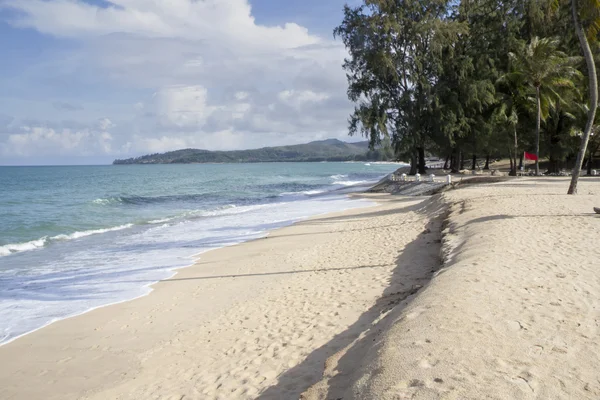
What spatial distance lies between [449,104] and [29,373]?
108ft

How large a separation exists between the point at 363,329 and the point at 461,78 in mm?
32187

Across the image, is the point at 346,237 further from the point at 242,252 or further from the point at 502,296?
the point at 502,296

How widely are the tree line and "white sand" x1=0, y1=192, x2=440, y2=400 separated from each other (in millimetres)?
24022

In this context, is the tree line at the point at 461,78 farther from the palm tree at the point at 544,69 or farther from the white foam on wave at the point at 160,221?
the white foam on wave at the point at 160,221

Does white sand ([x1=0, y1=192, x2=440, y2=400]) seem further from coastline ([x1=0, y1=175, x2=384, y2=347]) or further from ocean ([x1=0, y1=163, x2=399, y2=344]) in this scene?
ocean ([x1=0, y1=163, x2=399, y2=344])

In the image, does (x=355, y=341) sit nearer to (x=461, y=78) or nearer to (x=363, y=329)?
(x=363, y=329)

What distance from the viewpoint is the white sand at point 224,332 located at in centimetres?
539

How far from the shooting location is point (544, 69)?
84.7 ft

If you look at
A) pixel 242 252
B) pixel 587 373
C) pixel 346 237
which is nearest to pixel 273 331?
pixel 587 373

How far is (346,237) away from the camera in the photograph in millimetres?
14102

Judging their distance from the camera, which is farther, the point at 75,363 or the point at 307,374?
the point at 75,363

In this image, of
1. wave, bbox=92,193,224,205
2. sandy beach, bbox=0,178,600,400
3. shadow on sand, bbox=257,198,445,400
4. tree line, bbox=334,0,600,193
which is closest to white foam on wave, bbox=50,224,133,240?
sandy beach, bbox=0,178,600,400

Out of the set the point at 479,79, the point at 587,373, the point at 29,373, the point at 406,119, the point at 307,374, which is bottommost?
the point at 29,373

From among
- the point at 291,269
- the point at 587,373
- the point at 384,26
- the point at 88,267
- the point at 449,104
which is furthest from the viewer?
the point at 449,104
